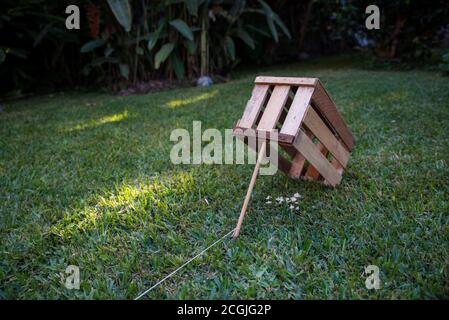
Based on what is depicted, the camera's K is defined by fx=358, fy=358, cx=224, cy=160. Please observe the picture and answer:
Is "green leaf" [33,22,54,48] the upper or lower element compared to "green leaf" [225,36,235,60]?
upper

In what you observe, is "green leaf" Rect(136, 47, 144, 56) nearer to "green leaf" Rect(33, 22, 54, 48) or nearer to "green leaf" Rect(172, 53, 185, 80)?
"green leaf" Rect(172, 53, 185, 80)

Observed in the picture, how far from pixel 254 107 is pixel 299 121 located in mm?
234

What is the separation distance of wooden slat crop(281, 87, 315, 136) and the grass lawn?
42cm

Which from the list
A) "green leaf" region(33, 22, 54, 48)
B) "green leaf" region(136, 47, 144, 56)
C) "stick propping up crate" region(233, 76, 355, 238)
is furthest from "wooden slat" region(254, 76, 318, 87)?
"green leaf" region(33, 22, 54, 48)

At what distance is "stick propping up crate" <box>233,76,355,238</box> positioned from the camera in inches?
59.8

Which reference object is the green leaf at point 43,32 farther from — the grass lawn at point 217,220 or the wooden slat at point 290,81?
the wooden slat at point 290,81

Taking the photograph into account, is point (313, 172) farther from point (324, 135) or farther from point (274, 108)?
point (274, 108)

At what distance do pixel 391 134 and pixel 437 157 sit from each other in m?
0.52

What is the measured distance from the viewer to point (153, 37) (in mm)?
4574

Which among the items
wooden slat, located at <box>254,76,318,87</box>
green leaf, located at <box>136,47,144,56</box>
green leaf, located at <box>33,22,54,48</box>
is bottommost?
wooden slat, located at <box>254,76,318,87</box>

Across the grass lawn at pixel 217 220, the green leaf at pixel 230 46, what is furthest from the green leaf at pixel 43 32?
the green leaf at pixel 230 46

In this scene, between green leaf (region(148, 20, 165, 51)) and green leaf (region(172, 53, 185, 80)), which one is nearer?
green leaf (region(148, 20, 165, 51))

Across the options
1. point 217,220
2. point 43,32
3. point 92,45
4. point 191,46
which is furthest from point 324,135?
point 43,32
